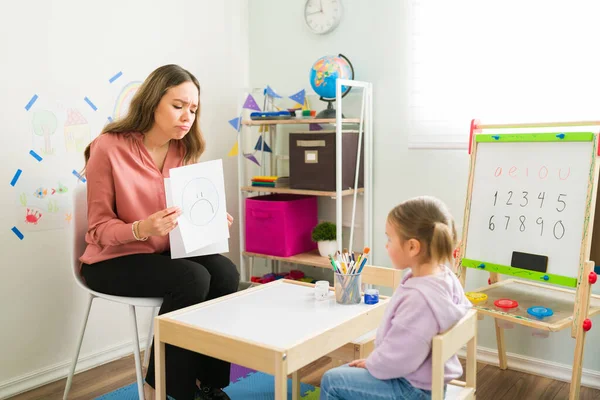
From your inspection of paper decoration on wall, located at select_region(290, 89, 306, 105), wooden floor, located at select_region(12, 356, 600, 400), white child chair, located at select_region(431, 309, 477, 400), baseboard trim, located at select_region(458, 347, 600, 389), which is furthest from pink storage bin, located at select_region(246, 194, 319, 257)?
white child chair, located at select_region(431, 309, 477, 400)

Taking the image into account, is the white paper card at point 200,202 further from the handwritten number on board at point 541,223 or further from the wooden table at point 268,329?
the handwritten number on board at point 541,223

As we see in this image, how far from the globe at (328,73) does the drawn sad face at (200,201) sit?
3.22ft

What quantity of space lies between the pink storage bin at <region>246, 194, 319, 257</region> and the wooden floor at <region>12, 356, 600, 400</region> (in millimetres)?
608

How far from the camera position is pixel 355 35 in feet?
9.92

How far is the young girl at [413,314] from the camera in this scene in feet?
4.59

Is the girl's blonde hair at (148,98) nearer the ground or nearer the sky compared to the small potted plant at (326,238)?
nearer the sky

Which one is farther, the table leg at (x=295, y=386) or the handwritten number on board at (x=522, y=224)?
the handwritten number on board at (x=522, y=224)

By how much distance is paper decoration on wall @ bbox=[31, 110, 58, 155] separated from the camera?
246cm

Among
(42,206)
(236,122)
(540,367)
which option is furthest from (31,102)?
(540,367)

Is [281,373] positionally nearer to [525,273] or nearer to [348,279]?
[348,279]

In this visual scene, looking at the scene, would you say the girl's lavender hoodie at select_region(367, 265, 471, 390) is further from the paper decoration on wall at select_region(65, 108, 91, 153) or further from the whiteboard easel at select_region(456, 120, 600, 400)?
the paper decoration on wall at select_region(65, 108, 91, 153)

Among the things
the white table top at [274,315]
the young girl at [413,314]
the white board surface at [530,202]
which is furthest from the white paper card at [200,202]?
the white board surface at [530,202]

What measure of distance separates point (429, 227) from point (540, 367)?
149 cm

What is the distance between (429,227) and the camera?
57.3 inches
